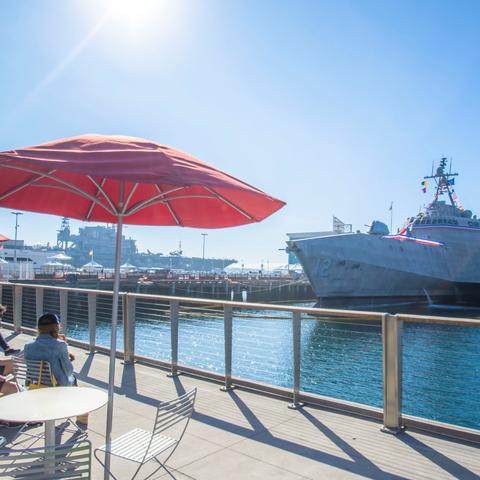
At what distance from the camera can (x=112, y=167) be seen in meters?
2.54

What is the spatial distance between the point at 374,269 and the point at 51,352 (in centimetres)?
3203

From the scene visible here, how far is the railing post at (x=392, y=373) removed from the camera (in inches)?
156

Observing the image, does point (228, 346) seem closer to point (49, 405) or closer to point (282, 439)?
point (282, 439)

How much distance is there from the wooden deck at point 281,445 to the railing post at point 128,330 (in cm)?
151

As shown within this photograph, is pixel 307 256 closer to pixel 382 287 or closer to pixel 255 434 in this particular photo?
pixel 382 287

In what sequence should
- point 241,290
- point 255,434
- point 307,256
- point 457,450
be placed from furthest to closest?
point 241,290 < point 307,256 < point 255,434 < point 457,450

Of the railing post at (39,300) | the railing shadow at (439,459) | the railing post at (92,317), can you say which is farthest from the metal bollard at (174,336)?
the railing post at (39,300)

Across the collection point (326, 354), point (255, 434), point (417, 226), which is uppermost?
point (417, 226)

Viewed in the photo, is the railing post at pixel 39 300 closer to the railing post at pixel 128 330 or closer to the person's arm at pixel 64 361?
the railing post at pixel 128 330

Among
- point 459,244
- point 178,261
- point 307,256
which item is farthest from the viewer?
point 178,261

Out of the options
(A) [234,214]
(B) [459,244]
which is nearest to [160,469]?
(A) [234,214]

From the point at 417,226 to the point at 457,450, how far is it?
138ft

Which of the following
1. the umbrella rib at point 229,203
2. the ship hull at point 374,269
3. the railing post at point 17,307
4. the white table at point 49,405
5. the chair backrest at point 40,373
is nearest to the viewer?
the white table at point 49,405

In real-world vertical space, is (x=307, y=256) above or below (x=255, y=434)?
above
